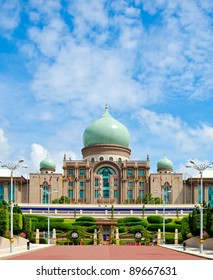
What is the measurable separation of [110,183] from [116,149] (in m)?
7.99

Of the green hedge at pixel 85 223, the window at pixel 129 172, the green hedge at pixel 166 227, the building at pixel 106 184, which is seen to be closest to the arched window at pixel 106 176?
the building at pixel 106 184

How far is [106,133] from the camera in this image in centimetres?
10481

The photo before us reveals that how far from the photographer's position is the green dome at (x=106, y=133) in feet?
344

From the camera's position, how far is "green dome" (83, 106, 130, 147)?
344 ft

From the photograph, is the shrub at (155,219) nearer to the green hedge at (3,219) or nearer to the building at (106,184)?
the building at (106,184)

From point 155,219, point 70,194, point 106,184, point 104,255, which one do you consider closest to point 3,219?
point 104,255

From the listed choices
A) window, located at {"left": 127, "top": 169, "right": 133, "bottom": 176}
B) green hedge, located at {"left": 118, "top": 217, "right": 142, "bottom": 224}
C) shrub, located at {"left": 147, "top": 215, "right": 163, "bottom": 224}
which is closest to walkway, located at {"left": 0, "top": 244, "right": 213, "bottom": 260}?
green hedge, located at {"left": 118, "top": 217, "right": 142, "bottom": 224}

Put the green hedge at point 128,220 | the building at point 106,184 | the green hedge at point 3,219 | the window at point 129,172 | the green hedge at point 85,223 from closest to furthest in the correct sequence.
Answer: the green hedge at point 3,219 → the green hedge at point 85,223 → the green hedge at point 128,220 → the building at point 106,184 → the window at point 129,172

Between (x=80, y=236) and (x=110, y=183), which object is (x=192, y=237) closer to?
(x=80, y=236)

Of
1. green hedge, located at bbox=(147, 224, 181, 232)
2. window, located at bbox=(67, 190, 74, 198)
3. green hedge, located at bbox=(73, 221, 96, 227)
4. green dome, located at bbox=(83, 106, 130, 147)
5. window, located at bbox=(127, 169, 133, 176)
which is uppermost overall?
green dome, located at bbox=(83, 106, 130, 147)

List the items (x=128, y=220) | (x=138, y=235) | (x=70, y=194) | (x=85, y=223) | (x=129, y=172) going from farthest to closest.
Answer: (x=129, y=172) → (x=70, y=194) → (x=128, y=220) → (x=85, y=223) → (x=138, y=235)

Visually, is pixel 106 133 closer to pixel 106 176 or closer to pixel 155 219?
pixel 106 176

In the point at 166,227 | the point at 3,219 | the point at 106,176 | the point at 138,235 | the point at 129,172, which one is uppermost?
the point at 129,172

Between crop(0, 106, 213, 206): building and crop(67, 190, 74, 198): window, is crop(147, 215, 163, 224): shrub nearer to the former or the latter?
crop(0, 106, 213, 206): building
